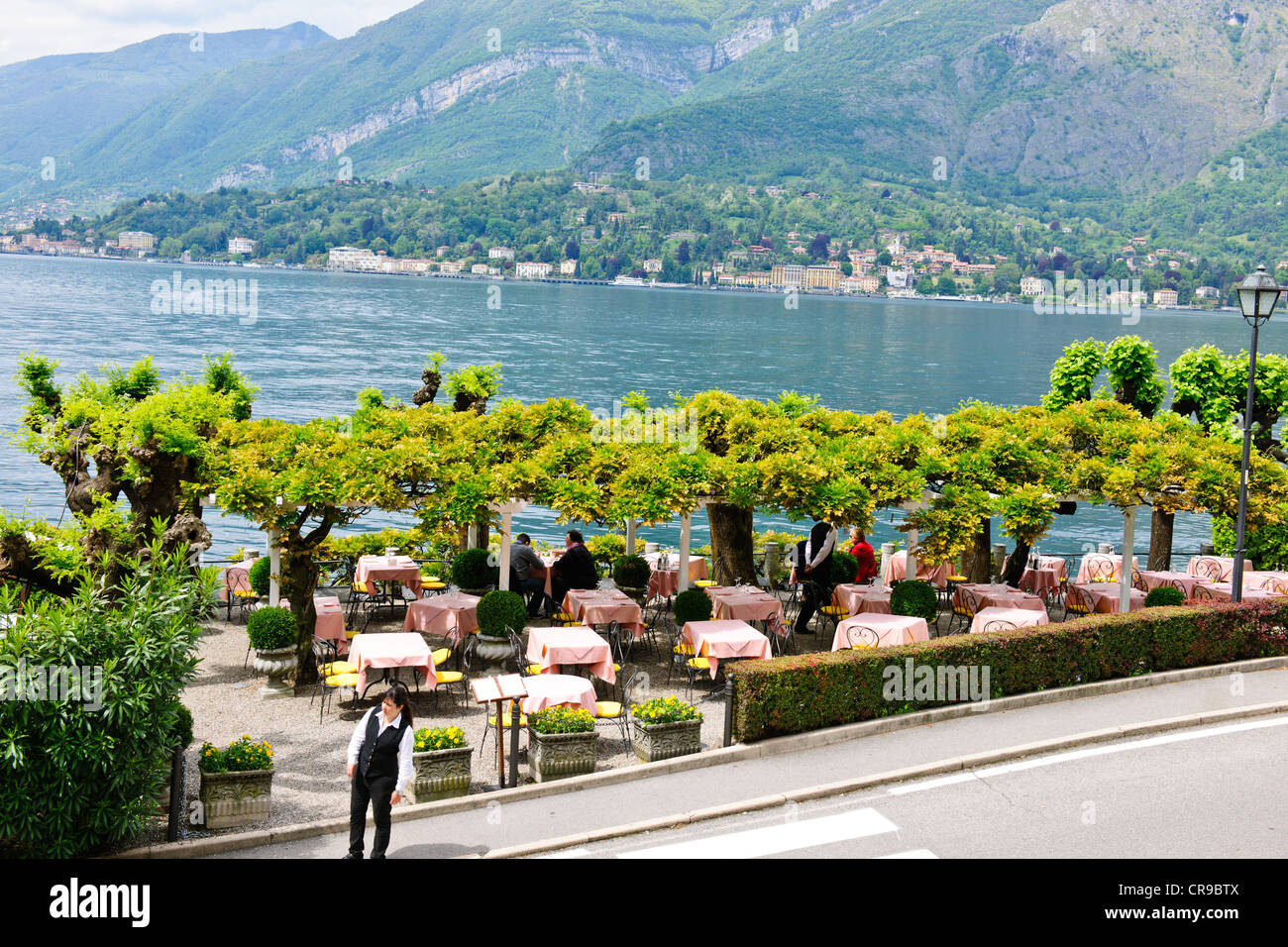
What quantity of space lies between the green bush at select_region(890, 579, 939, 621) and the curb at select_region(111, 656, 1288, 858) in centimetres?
396

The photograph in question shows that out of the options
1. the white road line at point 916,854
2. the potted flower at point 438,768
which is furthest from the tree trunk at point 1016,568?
the potted flower at point 438,768

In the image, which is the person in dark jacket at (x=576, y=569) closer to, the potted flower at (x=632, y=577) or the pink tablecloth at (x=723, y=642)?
the potted flower at (x=632, y=577)

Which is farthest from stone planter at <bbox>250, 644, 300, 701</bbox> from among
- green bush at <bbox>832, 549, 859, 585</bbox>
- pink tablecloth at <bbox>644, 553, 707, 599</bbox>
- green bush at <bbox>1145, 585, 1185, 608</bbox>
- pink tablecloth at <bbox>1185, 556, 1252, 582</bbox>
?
pink tablecloth at <bbox>1185, 556, 1252, 582</bbox>

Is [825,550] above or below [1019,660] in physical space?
above

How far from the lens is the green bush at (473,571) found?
20.8 metres

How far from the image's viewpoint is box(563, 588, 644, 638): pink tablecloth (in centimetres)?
1805

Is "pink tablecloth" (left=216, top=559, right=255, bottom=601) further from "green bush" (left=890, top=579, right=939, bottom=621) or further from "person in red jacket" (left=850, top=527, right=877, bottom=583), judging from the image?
"green bush" (left=890, top=579, right=939, bottom=621)

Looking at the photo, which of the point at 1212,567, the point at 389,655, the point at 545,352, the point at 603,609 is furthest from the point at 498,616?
the point at 545,352

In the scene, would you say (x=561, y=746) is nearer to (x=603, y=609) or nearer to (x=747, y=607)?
(x=603, y=609)

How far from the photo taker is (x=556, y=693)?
13922 mm

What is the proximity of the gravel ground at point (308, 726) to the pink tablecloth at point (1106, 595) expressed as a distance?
8.32 metres

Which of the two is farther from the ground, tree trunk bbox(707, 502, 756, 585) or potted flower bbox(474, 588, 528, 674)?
tree trunk bbox(707, 502, 756, 585)

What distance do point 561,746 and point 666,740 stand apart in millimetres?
1281
